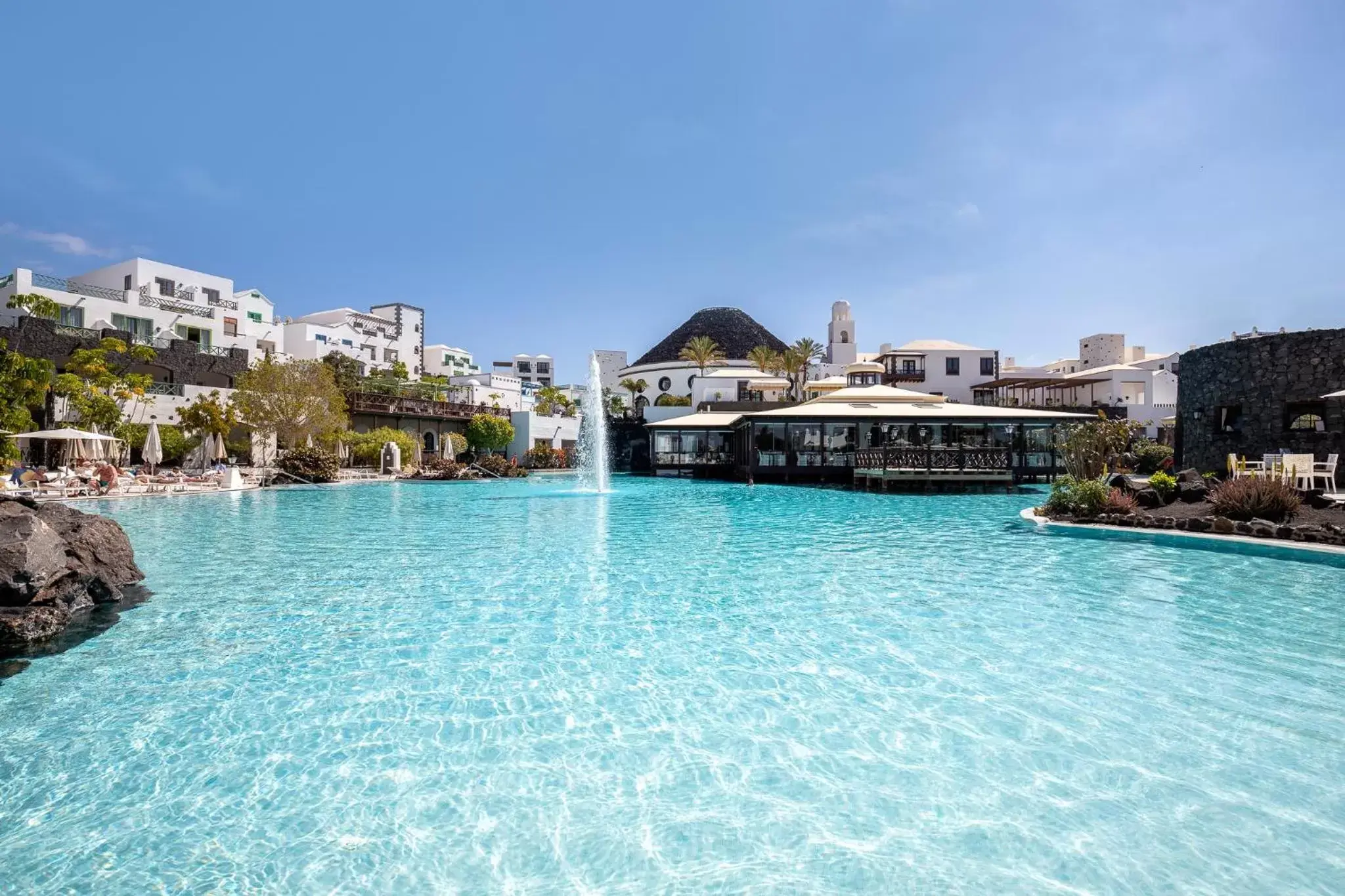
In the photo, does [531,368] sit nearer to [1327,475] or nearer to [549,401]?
[549,401]

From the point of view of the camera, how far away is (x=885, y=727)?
4.50 metres

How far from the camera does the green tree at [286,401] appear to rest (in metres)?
31.9

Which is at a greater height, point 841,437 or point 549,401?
point 549,401

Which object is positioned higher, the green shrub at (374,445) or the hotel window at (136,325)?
the hotel window at (136,325)

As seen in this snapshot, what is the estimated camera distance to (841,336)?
68000mm

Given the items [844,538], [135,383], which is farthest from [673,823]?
[135,383]

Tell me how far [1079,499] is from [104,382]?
36.9 meters

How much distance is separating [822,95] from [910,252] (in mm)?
12342

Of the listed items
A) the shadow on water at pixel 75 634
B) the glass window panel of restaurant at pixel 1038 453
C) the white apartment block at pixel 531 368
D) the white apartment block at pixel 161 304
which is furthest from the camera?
the white apartment block at pixel 531 368

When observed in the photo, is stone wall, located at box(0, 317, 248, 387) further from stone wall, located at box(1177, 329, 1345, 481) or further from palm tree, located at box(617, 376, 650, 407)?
stone wall, located at box(1177, 329, 1345, 481)

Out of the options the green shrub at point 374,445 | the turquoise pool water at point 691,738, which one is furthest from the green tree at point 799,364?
the turquoise pool water at point 691,738

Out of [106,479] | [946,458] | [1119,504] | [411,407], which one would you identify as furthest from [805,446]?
[411,407]

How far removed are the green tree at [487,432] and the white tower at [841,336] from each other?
35.1m

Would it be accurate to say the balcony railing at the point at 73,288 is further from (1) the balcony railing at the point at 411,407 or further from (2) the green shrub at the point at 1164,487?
(2) the green shrub at the point at 1164,487
